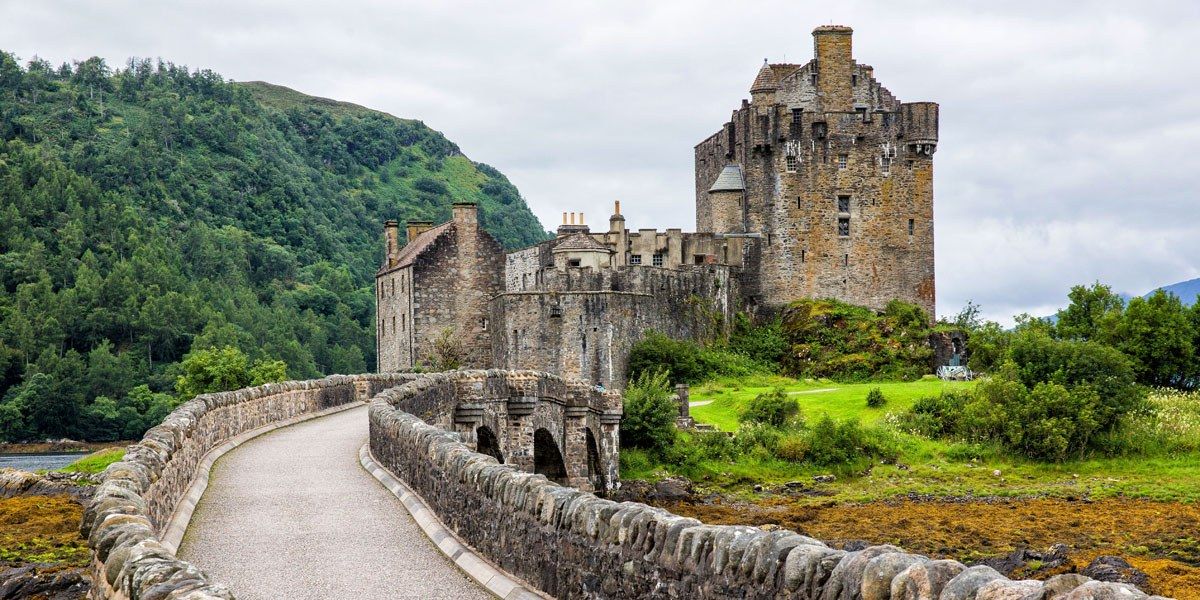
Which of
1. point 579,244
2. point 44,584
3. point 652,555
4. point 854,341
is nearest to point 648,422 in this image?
point 579,244

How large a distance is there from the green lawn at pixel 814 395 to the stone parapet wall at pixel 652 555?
1302 inches

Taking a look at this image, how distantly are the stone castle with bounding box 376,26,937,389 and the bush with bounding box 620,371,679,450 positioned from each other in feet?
41.2

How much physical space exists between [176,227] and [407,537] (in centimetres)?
10513

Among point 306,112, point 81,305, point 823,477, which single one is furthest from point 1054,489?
point 306,112

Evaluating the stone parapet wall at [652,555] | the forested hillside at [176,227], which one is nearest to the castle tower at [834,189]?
the forested hillside at [176,227]

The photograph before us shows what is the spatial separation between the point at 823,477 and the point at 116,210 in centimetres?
7735

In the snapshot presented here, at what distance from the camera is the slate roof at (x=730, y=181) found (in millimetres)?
61312

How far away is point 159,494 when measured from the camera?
44.7 feet

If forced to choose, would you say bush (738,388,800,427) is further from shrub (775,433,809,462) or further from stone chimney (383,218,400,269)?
stone chimney (383,218,400,269)

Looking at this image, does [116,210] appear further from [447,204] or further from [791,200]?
[791,200]

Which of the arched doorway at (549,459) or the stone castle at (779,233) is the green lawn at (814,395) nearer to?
the stone castle at (779,233)

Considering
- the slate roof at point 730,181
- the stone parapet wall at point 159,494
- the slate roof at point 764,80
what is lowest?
the stone parapet wall at point 159,494

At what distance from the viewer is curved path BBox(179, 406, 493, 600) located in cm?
1150

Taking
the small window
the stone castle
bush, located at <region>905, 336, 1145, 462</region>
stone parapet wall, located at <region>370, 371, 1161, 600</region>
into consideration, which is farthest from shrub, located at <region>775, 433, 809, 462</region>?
A: stone parapet wall, located at <region>370, 371, 1161, 600</region>
